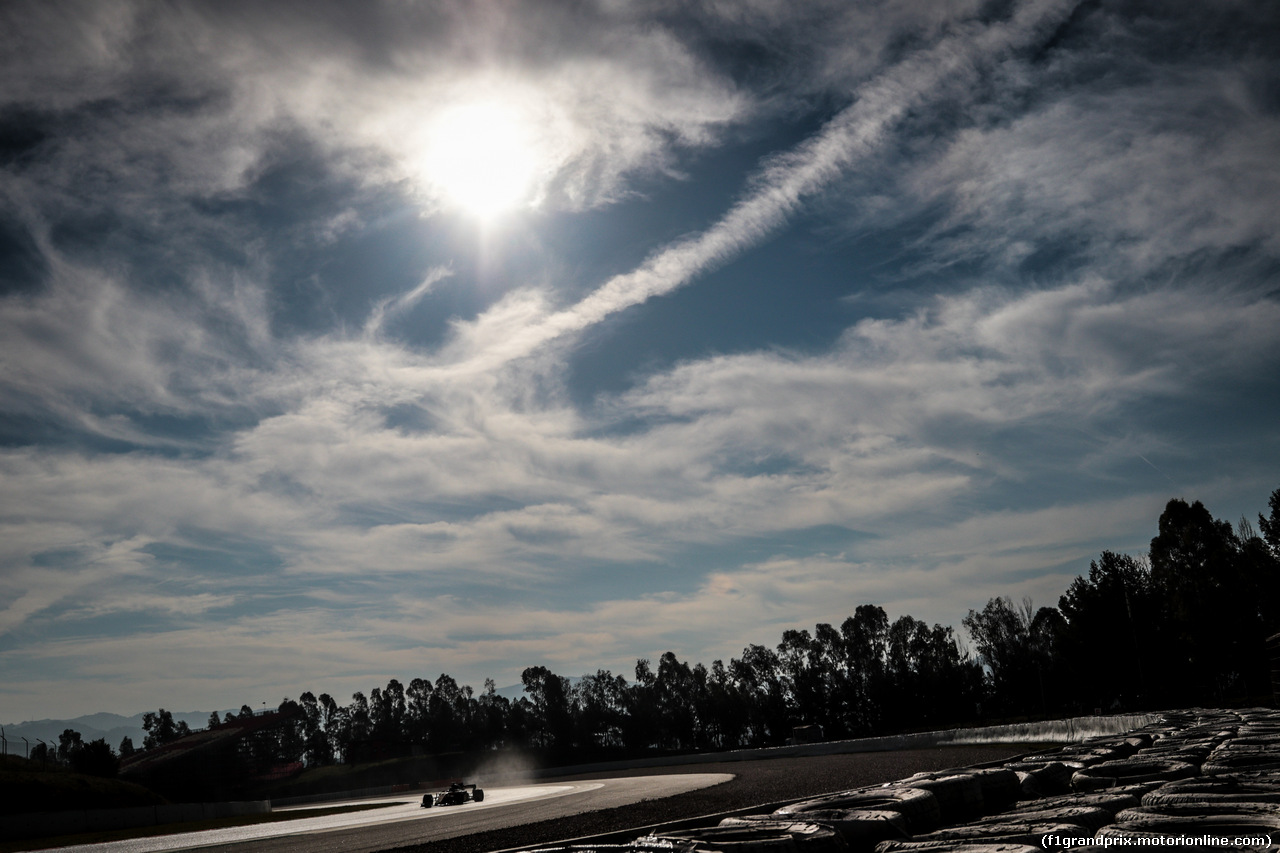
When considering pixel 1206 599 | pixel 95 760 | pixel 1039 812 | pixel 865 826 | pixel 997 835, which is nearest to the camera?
pixel 997 835

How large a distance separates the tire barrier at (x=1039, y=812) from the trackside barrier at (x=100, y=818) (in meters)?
52.5

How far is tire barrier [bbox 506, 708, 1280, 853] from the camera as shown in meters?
7.09

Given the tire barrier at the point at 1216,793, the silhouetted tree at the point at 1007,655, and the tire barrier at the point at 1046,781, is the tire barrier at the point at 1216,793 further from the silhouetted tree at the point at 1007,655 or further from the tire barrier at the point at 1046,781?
the silhouetted tree at the point at 1007,655

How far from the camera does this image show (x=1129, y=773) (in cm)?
1257

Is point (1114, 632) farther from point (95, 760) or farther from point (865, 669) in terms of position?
point (95, 760)

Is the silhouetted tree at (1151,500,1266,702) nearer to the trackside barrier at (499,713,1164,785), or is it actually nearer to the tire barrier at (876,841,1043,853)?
the trackside barrier at (499,713,1164,785)

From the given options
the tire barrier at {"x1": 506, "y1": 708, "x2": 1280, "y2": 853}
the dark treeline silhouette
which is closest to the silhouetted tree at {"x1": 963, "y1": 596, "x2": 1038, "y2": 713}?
the dark treeline silhouette

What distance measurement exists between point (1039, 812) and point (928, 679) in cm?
12879

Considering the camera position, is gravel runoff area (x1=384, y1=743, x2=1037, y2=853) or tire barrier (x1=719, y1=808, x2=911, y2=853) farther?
gravel runoff area (x1=384, y1=743, x2=1037, y2=853)

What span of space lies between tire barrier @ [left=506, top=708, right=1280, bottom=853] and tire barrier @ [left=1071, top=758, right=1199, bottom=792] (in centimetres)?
2

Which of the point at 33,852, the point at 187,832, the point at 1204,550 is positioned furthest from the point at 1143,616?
the point at 33,852

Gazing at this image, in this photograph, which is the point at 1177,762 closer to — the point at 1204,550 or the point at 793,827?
the point at 793,827

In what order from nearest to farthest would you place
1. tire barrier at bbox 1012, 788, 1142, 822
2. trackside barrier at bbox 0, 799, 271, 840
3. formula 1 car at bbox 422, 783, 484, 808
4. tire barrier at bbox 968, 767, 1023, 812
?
tire barrier at bbox 1012, 788, 1142, 822 < tire barrier at bbox 968, 767, 1023, 812 < trackside barrier at bbox 0, 799, 271, 840 < formula 1 car at bbox 422, 783, 484, 808

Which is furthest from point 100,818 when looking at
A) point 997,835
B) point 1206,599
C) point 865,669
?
point 865,669
